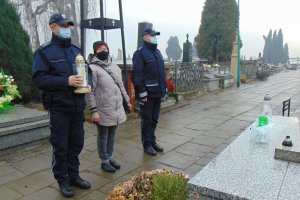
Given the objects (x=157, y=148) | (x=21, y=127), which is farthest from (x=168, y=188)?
(x=21, y=127)

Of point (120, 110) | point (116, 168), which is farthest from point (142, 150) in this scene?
point (120, 110)

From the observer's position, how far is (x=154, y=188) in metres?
2.29

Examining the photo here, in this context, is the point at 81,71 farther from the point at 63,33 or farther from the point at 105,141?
the point at 105,141

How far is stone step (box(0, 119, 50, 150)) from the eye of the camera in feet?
14.1

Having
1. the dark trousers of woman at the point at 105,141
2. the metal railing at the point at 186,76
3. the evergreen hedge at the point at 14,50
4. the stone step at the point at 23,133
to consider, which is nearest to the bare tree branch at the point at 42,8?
the metal railing at the point at 186,76

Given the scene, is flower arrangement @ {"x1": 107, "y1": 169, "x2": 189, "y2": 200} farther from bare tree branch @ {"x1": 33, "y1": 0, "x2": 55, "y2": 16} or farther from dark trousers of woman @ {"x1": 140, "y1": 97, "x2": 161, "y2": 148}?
bare tree branch @ {"x1": 33, "y1": 0, "x2": 55, "y2": 16}

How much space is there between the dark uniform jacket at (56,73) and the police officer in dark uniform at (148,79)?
129cm

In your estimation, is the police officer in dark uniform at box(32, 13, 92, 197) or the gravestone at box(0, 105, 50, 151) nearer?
the police officer in dark uniform at box(32, 13, 92, 197)

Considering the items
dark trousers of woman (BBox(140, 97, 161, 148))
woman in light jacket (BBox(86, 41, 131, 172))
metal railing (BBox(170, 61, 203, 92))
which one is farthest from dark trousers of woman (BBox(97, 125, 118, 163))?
metal railing (BBox(170, 61, 203, 92))

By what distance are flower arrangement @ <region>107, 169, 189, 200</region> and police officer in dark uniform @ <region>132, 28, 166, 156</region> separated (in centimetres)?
195

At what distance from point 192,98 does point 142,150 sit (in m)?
6.26

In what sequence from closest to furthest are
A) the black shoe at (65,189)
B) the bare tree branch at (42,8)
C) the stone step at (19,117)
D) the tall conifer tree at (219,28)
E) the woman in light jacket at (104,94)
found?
the black shoe at (65,189) → the woman in light jacket at (104,94) → the stone step at (19,117) → the bare tree branch at (42,8) → the tall conifer tree at (219,28)

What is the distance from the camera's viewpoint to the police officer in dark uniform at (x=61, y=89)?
2.88 meters

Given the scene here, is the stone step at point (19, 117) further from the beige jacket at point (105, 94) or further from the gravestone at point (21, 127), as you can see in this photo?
the beige jacket at point (105, 94)
